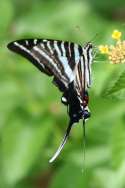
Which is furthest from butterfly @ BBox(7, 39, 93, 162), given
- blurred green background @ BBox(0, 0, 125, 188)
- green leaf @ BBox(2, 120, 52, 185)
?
green leaf @ BBox(2, 120, 52, 185)

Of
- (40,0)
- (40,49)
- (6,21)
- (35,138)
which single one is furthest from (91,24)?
(40,49)

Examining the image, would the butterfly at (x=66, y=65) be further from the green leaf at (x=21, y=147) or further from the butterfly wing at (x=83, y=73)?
the green leaf at (x=21, y=147)

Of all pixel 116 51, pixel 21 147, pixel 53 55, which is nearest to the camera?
pixel 116 51

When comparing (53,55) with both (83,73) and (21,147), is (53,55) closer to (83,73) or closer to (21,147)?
(83,73)

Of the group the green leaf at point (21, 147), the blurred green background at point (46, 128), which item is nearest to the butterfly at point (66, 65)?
the blurred green background at point (46, 128)

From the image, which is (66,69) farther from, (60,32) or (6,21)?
(60,32)

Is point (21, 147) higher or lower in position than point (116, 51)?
lower

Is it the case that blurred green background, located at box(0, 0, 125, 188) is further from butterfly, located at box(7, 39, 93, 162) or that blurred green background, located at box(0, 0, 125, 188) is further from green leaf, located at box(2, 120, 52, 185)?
butterfly, located at box(7, 39, 93, 162)

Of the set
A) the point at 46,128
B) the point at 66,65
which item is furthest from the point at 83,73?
the point at 46,128
